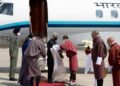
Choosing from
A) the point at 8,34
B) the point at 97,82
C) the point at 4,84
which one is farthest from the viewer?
the point at 8,34

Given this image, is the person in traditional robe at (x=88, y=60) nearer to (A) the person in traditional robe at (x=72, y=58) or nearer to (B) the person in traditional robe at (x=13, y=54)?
(A) the person in traditional robe at (x=72, y=58)

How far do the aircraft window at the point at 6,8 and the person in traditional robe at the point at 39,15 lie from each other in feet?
2.64

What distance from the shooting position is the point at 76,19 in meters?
19.8

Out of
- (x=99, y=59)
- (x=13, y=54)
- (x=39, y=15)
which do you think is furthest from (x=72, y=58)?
(x=39, y=15)

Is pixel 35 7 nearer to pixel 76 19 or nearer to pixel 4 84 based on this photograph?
pixel 76 19

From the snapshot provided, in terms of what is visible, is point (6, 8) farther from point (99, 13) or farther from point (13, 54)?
point (99, 13)

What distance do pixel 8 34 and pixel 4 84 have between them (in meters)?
3.34

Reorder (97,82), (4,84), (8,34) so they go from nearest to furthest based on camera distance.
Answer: (97,82) < (4,84) < (8,34)

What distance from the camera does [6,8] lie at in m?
19.6

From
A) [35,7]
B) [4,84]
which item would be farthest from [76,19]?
[4,84]

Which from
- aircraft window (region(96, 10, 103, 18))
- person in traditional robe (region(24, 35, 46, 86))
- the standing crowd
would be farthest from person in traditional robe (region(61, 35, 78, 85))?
aircraft window (region(96, 10, 103, 18))

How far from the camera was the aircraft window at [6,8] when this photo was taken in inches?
765

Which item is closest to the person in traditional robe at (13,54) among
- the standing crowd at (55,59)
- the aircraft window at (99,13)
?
the standing crowd at (55,59)

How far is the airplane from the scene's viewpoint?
19188 millimetres
